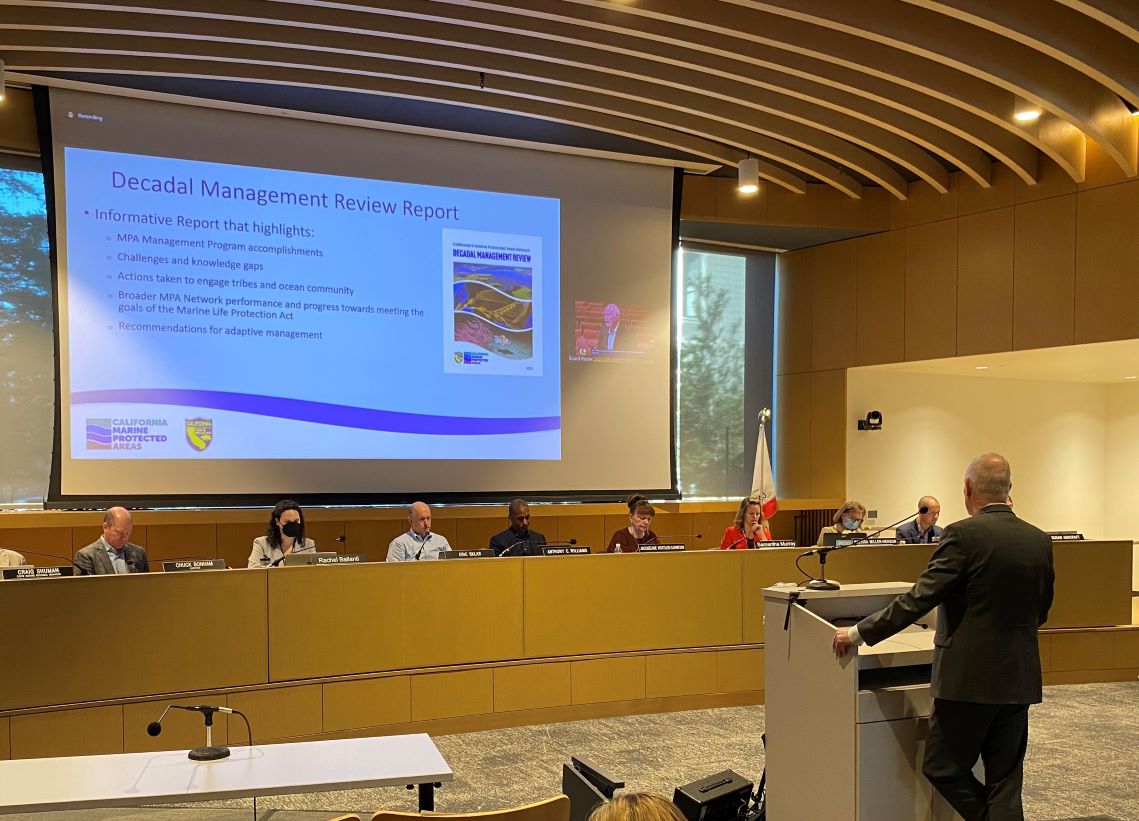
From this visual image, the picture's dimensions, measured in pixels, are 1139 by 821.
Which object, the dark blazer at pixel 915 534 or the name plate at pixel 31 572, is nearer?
the name plate at pixel 31 572

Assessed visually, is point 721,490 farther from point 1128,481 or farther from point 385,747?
point 385,747

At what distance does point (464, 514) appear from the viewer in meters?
8.11

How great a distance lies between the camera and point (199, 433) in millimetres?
6949

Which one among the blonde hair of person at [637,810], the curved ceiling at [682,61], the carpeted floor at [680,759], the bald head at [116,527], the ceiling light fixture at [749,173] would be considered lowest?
the carpeted floor at [680,759]

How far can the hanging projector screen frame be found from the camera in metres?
6.50

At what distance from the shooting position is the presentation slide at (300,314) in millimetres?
6672

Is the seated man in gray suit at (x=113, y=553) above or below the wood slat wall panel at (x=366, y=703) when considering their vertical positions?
above

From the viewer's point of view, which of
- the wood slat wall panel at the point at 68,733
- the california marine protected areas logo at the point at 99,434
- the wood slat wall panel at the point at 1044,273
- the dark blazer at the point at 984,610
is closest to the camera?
the dark blazer at the point at 984,610

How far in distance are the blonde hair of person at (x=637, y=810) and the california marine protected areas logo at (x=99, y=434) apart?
19.0ft

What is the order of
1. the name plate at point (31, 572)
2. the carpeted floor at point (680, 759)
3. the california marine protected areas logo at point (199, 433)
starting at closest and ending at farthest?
1. the carpeted floor at point (680, 759)
2. the name plate at point (31, 572)
3. the california marine protected areas logo at point (199, 433)

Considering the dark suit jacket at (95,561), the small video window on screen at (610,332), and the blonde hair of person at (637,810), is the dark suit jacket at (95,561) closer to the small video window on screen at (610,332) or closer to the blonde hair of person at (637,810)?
the small video window on screen at (610,332)

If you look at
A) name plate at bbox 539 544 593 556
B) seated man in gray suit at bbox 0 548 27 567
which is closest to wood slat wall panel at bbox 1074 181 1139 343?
name plate at bbox 539 544 593 556

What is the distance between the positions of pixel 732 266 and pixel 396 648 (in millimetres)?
6070

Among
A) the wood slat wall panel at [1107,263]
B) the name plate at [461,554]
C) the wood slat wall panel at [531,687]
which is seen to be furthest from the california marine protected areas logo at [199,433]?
the wood slat wall panel at [1107,263]
